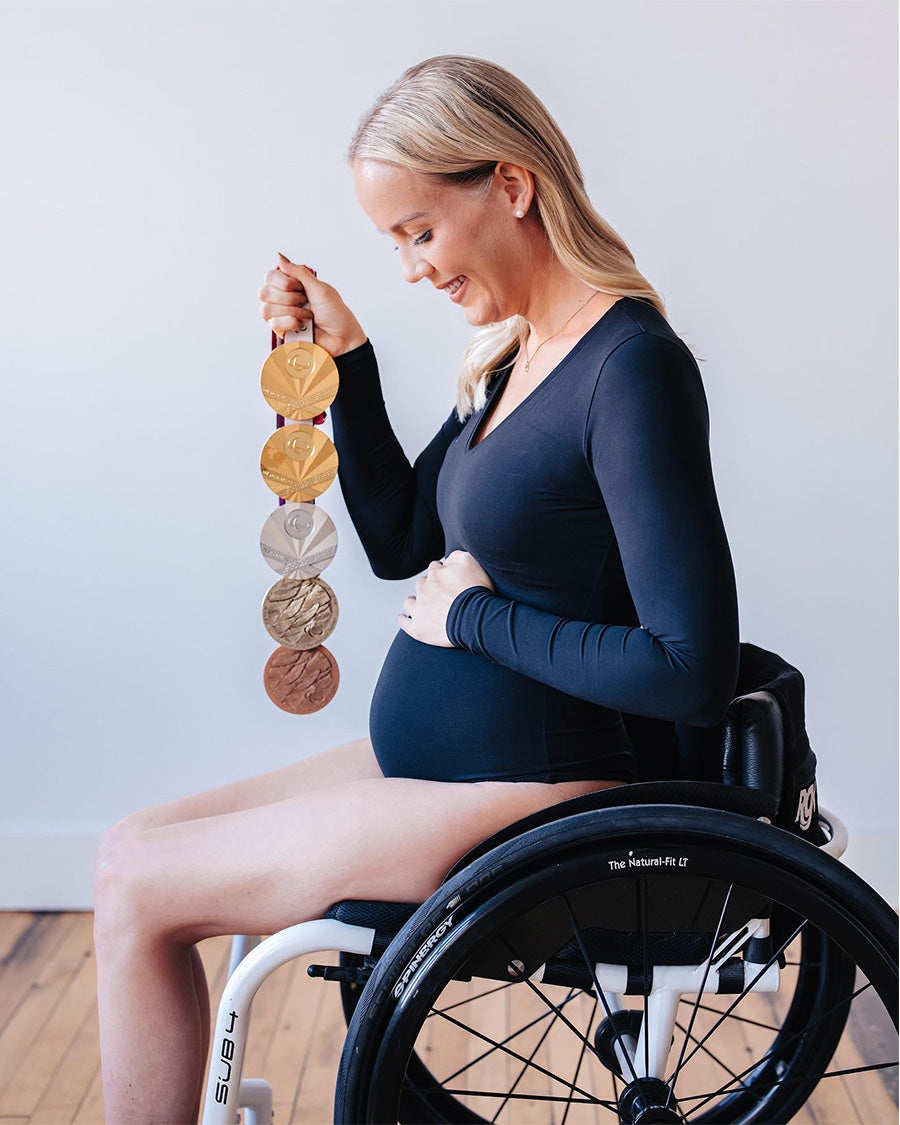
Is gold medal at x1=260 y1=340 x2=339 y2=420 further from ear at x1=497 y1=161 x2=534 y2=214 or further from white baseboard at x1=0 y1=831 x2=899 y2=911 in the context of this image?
white baseboard at x1=0 y1=831 x2=899 y2=911

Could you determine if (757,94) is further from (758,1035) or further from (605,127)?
(758,1035)

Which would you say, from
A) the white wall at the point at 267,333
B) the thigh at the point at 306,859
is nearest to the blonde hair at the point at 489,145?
the thigh at the point at 306,859

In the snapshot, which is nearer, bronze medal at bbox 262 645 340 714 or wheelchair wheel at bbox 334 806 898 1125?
wheelchair wheel at bbox 334 806 898 1125

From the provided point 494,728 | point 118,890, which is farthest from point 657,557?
point 118,890

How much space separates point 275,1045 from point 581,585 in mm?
1137

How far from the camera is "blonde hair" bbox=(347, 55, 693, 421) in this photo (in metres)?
1.08

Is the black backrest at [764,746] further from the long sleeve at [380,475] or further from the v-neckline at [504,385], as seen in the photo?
the long sleeve at [380,475]

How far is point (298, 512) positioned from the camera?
4.25 ft

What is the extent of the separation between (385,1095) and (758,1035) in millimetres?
1164

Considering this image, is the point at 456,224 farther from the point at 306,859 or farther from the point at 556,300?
the point at 306,859

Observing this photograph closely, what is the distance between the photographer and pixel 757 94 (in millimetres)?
2059

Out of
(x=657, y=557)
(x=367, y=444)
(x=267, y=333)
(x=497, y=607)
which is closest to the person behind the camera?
(x=657, y=557)

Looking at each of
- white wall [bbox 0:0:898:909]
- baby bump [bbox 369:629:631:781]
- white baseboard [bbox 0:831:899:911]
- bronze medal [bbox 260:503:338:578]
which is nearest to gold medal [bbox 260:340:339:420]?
bronze medal [bbox 260:503:338:578]

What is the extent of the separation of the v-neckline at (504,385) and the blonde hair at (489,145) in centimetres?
6
